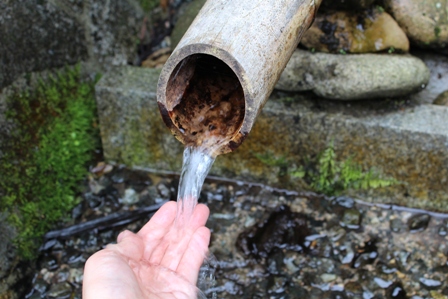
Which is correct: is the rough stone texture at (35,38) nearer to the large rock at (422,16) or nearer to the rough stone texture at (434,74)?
the large rock at (422,16)

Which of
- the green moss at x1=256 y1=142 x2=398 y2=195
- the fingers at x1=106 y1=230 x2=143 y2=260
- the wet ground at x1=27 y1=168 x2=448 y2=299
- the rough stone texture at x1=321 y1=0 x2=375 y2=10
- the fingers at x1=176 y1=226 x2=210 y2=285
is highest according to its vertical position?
the rough stone texture at x1=321 y1=0 x2=375 y2=10

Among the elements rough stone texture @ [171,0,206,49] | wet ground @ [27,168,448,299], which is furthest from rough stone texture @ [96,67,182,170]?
rough stone texture @ [171,0,206,49]

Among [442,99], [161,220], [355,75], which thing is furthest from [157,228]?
[442,99]

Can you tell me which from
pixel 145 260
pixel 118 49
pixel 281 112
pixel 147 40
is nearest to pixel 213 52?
pixel 145 260

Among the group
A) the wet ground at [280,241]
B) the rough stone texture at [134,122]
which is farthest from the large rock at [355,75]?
the rough stone texture at [134,122]

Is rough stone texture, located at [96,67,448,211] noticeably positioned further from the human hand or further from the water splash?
the human hand

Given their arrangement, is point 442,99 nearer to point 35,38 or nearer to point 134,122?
point 134,122

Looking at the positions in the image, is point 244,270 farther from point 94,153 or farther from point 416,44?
point 416,44
